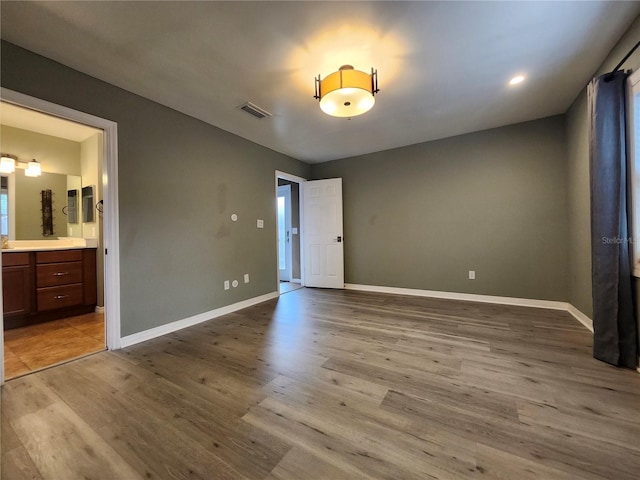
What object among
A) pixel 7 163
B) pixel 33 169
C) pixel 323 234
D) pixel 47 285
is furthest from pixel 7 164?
pixel 323 234

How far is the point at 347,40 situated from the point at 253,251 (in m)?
3.00

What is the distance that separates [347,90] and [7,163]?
14.8 ft

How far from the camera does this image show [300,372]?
2.02m

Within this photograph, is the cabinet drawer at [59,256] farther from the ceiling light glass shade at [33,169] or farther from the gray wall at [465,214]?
the gray wall at [465,214]

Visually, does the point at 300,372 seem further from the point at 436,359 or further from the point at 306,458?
the point at 436,359

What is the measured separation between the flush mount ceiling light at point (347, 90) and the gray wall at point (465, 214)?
239 centimetres

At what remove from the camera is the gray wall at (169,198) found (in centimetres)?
232

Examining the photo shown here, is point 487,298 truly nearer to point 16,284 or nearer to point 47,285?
point 47,285

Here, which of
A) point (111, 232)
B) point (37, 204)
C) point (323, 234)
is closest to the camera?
point (111, 232)

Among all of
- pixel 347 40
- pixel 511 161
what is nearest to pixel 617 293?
pixel 511 161

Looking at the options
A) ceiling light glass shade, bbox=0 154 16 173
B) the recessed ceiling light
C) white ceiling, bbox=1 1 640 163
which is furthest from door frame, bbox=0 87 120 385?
the recessed ceiling light

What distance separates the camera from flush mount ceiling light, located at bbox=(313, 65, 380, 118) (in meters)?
2.06

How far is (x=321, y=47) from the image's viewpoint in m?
2.04

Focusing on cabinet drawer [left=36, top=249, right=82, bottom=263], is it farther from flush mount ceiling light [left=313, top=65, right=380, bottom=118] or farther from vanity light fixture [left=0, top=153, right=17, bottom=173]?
flush mount ceiling light [left=313, top=65, right=380, bottom=118]
